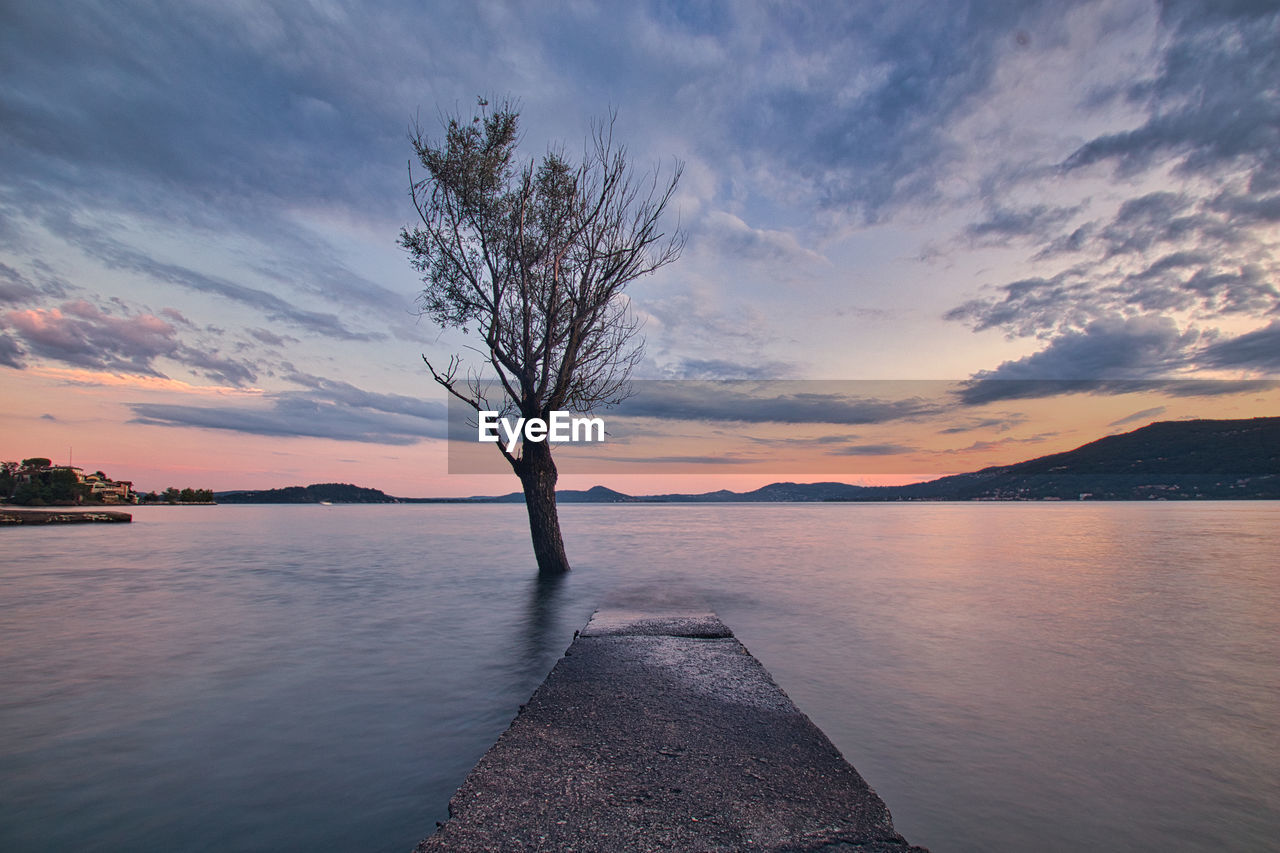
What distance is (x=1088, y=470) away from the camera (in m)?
130

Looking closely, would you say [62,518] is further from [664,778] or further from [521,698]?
[664,778]

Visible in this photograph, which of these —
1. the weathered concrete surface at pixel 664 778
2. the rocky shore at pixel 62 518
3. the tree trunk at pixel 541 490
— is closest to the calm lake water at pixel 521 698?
the weathered concrete surface at pixel 664 778

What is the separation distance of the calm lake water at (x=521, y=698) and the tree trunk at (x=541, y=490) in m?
1.26

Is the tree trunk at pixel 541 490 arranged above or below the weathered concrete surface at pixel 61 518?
above

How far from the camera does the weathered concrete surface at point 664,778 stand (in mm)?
2834

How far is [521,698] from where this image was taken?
21.2 feet

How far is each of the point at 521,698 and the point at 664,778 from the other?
351 centimetres

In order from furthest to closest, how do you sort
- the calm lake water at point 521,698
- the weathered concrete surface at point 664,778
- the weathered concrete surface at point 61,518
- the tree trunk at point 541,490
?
the weathered concrete surface at point 61,518 → the tree trunk at point 541,490 → the calm lake water at point 521,698 → the weathered concrete surface at point 664,778

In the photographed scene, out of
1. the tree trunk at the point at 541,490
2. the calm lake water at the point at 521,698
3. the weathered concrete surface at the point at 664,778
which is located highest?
the tree trunk at the point at 541,490

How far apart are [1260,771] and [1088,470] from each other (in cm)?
15680

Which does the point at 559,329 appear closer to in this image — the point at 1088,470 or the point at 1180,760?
the point at 1180,760

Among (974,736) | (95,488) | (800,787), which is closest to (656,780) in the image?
(800,787)

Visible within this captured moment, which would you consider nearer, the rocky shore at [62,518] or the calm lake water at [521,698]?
the calm lake water at [521,698]

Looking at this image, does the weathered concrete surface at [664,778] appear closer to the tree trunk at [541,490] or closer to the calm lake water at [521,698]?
the calm lake water at [521,698]
